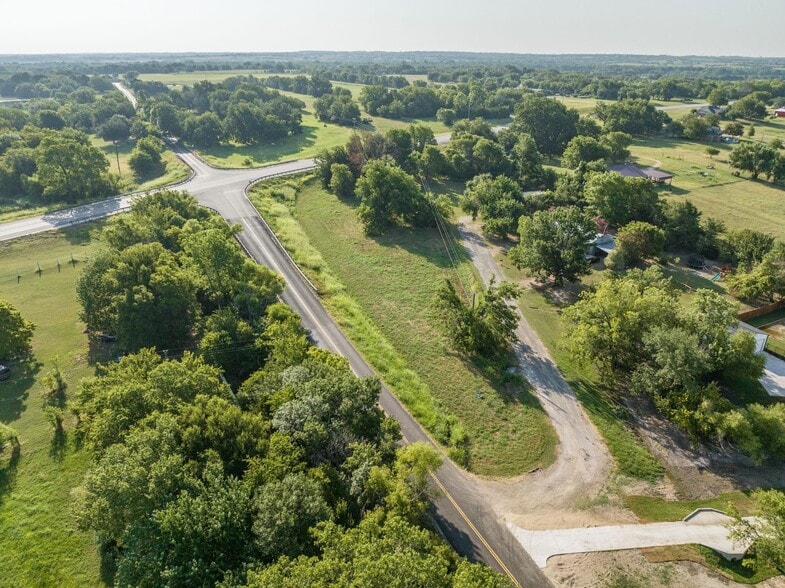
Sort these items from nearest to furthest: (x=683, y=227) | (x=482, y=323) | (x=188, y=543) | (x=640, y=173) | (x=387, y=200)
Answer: (x=188, y=543) < (x=482, y=323) < (x=683, y=227) < (x=387, y=200) < (x=640, y=173)

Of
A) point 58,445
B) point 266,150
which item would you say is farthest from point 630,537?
point 266,150

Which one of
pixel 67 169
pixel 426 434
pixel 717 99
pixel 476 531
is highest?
pixel 717 99

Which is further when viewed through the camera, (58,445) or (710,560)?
(58,445)

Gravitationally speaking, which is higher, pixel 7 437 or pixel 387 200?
pixel 387 200

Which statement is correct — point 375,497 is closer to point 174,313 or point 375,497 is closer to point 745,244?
point 174,313

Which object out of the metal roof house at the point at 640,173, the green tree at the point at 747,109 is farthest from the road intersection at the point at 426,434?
the green tree at the point at 747,109

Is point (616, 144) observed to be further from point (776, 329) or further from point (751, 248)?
point (776, 329)

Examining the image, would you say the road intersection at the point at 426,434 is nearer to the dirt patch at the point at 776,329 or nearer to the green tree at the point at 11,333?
the green tree at the point at 11,333

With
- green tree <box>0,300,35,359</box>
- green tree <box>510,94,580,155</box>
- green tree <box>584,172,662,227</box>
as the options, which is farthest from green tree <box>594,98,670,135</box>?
green tree <box>0,300,35,359</box>
